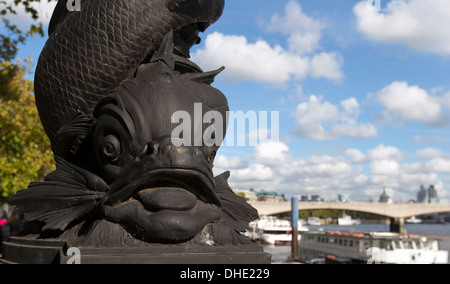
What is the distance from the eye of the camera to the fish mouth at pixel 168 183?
3111 mm

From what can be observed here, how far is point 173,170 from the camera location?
122 inches

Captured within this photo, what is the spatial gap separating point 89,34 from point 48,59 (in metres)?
0.52

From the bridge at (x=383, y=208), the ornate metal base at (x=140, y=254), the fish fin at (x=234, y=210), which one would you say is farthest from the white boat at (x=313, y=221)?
the ornate metal base at (x=140, y=254)

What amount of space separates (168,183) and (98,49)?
4.64ft

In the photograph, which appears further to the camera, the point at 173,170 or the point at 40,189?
the point at 40,189

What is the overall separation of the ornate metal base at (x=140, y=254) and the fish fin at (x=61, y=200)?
0.19 meters

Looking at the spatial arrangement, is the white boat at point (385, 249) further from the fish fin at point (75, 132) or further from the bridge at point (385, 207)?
the bridge at point (385, 207)

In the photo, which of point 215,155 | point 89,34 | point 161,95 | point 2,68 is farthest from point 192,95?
point 2,68

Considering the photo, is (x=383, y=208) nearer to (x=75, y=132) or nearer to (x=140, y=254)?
(x=75, y=132)

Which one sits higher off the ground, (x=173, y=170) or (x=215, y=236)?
(x=173, y=170)
